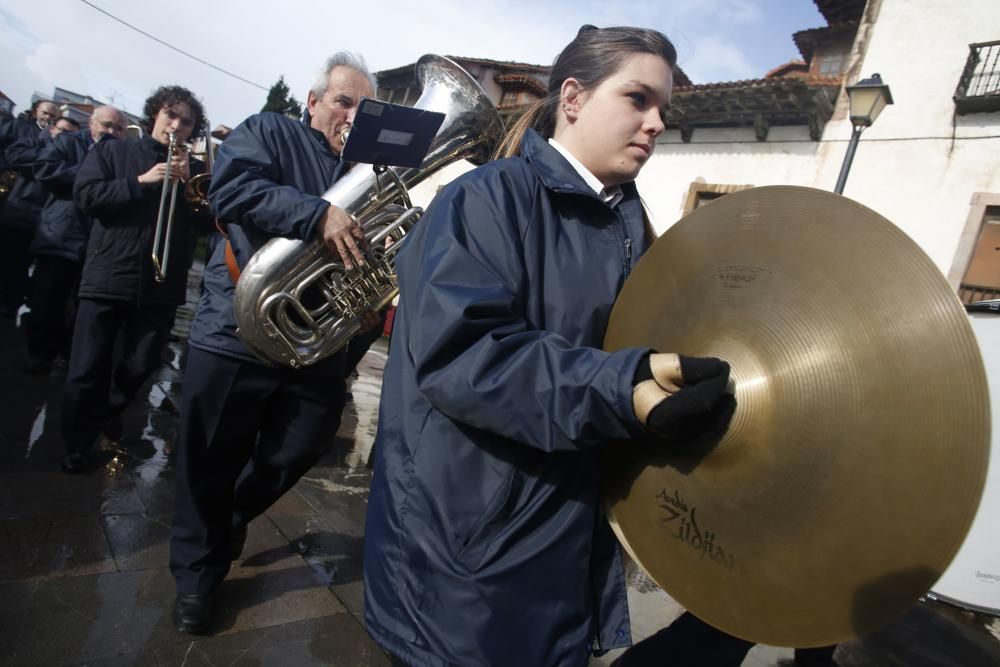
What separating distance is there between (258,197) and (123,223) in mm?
1789

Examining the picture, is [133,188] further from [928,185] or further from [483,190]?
[928,185]

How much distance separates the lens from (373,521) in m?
1.49

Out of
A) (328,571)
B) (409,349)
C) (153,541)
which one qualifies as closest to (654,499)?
(409,349)

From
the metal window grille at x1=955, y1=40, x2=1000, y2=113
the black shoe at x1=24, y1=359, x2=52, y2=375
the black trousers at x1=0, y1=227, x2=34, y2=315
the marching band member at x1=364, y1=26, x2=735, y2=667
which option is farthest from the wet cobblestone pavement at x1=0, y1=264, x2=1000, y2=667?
the metal window grille at x1=955, y1=40, x2=1000, y2=113

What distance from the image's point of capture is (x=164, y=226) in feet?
12.4

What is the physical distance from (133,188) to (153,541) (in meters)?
1.89

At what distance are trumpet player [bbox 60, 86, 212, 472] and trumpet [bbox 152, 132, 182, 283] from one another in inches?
0.6

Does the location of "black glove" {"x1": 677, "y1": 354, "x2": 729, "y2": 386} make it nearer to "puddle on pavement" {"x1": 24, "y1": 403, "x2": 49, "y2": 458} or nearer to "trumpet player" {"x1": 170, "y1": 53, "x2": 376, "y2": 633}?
"trumpet player" {"x1": 170, "y1": 53, "x2": 376, "y2": 633}

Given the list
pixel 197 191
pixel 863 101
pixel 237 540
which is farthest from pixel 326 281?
pixel 863 101

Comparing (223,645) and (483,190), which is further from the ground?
(483,190)

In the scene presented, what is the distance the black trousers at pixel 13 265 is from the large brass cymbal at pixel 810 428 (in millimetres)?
6984

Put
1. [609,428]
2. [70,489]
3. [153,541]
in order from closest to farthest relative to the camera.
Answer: [609,428] < [153,541] < [70,489]

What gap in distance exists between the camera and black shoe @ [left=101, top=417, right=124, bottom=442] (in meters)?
3.88

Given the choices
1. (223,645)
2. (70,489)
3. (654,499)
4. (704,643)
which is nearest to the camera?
(654,499)
